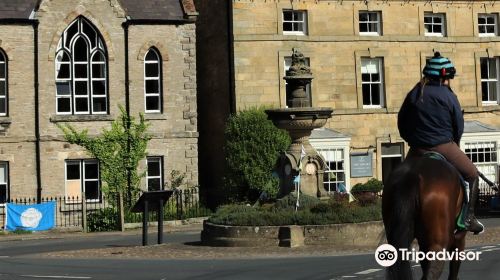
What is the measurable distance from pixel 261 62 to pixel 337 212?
1670 centimetres

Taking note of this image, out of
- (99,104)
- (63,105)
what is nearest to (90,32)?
(99,104)

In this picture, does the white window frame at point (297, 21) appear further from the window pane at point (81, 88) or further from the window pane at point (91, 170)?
the window pane at point (91, 170)

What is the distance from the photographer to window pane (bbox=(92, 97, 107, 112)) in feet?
116

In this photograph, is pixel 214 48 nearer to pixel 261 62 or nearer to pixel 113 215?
pixel 261 62

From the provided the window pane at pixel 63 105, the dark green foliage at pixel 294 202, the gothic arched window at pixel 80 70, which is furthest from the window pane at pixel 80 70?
the dark green foliage at pixel 294 202

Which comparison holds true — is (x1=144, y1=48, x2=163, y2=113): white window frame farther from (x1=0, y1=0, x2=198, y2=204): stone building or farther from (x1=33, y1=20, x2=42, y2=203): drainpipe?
(x1=33, y1=20, x2=42, y2=203): drainpipe

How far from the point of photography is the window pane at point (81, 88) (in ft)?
115

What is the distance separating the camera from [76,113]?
35.1m

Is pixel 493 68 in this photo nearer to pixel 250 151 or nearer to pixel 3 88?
pixel 250 151

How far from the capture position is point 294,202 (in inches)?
869

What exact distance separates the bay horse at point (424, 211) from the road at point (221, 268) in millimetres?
3974

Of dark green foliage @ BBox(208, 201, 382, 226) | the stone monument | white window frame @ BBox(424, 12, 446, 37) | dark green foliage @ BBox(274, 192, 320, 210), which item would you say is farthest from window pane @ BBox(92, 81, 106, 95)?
dark green foliage @ BBox(208, 201, 382, 226)

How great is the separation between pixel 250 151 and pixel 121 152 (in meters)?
5.14

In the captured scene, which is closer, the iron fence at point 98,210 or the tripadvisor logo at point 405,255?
the tripadvisor logo at point 405,255
